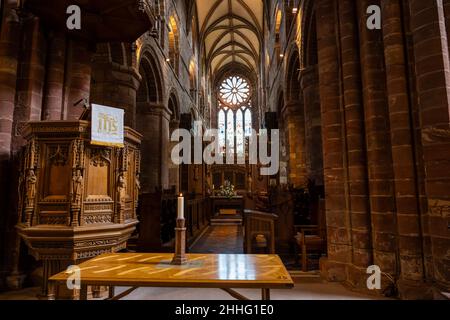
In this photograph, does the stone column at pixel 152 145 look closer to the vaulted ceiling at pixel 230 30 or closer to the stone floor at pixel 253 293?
the stone floor at pixel 253 293

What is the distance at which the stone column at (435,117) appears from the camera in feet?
11.2

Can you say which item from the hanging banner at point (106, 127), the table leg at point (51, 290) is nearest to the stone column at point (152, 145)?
the table leg at point (51, 290)

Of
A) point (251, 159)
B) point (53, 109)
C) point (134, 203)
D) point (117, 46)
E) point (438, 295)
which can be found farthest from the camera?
point (251, 159)

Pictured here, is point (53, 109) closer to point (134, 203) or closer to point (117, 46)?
point (134, 203)

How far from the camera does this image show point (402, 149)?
4.04 m

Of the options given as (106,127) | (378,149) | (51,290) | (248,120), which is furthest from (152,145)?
(248,120)

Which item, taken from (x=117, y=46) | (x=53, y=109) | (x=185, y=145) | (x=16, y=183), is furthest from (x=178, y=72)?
(x=16, y=183)

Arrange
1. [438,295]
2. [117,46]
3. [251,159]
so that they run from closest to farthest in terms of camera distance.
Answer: [438,295]
[117,46]
[251,159]

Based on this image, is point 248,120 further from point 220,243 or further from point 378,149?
point 378,149

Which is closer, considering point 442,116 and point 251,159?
point 442,116

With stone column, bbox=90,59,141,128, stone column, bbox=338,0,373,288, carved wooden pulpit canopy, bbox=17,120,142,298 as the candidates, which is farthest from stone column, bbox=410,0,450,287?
stone column, bbox=90,59,141,128

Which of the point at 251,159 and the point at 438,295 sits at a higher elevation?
the point at 251,159

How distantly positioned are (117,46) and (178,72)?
6676mm

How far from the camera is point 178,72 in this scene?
15.0m
